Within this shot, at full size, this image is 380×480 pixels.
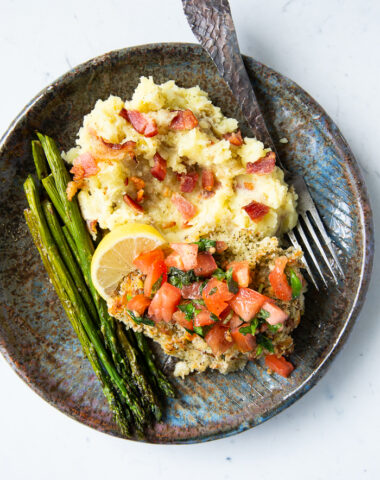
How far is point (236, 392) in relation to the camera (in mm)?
4336

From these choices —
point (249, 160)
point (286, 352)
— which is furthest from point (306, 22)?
point (286, 352)

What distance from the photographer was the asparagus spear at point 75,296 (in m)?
4.21

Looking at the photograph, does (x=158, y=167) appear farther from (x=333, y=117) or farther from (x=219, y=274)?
(x=333, y=117)

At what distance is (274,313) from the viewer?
3605 mm

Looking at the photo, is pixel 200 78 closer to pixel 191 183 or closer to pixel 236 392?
pixel 191 183

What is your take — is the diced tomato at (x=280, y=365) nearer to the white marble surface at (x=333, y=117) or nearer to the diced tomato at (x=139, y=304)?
the white marble surface at (x=333, y=117)

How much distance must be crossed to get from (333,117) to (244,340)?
2.38 m

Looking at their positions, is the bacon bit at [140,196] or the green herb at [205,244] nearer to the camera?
the green herb at [205,244]

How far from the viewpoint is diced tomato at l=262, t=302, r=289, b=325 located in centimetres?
360

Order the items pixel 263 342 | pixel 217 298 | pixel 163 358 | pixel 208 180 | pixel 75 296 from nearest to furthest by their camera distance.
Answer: pixel 217 298
pixel 263 342
pixel 208 180
pixel 75 296
pixel 163 358

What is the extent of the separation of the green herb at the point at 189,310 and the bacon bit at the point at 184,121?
1.51 metres

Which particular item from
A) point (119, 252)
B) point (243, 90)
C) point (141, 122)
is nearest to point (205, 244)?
point (119, 252)

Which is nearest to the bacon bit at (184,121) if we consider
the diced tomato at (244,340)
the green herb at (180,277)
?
the green herb at (180,277)

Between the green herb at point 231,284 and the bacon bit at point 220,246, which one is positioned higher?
the bacon bit at point 220,246
